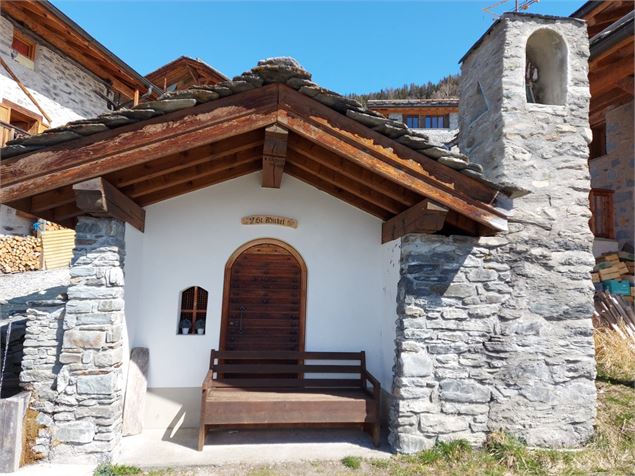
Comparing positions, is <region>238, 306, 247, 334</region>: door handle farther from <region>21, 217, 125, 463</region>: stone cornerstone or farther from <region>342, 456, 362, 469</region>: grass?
<region>342, 456, 362, 469</region>: grass

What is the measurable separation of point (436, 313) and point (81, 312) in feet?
12.6

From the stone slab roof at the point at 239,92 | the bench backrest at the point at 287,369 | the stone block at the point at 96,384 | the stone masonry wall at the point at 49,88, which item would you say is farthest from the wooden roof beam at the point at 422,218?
the stone masonry wall at the point at 49,88

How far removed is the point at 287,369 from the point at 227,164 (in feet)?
8.80

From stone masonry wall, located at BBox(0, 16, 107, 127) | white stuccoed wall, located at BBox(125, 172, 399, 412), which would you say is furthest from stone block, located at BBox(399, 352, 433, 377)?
stone masonry wall, located at BBox(0, 16, 107, 127)

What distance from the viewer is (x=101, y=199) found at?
3.66m

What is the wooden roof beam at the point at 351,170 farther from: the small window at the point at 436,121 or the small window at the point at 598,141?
the small window at the point at 436,121

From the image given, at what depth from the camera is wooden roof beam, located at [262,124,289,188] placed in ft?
12.4

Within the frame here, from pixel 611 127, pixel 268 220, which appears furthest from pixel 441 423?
pixel 611 127

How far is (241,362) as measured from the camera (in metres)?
5.04

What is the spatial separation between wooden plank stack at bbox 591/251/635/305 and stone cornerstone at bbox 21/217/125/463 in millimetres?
8045

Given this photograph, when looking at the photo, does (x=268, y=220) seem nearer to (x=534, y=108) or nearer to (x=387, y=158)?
(x=387, y=158)

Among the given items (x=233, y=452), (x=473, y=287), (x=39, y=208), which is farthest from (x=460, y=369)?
(x=39, y=208)

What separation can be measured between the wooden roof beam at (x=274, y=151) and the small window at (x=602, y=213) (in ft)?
23.2

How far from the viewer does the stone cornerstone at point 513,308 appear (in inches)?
165
